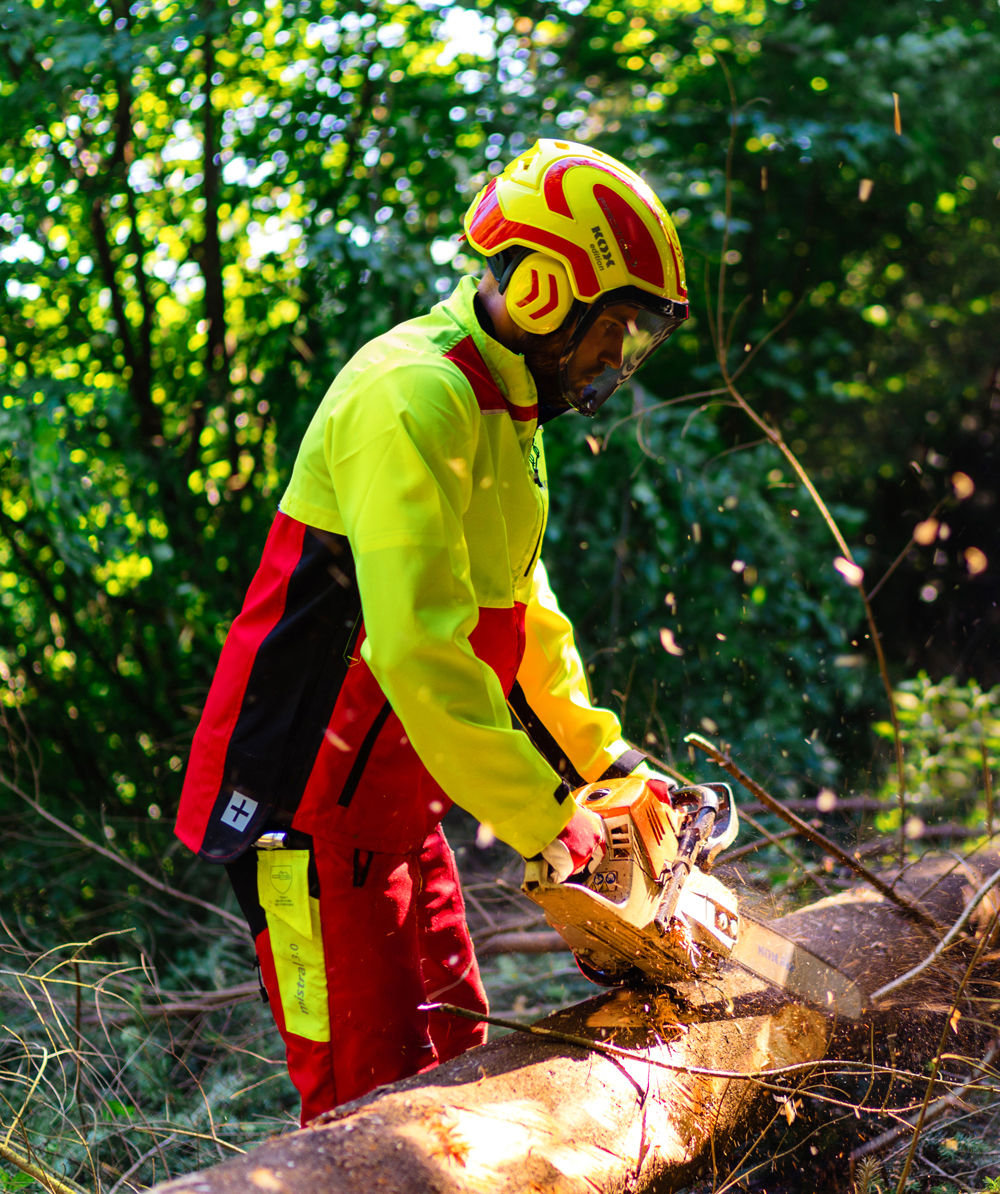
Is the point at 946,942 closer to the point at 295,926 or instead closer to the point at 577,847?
the point at 577,847

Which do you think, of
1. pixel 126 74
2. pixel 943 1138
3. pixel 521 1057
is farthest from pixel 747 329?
pixel 521 1057

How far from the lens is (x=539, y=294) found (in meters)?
1.80

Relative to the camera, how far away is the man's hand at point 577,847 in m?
1.63

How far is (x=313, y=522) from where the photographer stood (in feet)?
5.73

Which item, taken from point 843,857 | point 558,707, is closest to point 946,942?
point 843,857

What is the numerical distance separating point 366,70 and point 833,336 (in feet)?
11.6

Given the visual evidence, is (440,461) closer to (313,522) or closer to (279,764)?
(313,522)

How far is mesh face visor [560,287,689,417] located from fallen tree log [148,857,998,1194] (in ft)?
4.22

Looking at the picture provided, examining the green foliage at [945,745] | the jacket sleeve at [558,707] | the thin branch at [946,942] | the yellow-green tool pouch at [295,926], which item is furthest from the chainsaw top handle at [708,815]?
the green foliage at [945,745]

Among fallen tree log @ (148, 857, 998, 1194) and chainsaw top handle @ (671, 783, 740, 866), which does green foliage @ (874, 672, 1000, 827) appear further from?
chainsaw top handle @ (671, 783, 740, 866)

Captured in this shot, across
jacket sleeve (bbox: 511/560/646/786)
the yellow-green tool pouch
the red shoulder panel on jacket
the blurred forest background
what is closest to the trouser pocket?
the yellow-green tool pouch

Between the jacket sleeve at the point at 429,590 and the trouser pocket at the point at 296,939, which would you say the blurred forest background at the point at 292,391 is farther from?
A: the jacket sleeve at the point at 429,590

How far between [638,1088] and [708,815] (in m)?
0.58

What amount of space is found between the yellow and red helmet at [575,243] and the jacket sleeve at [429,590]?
32 centimetres
